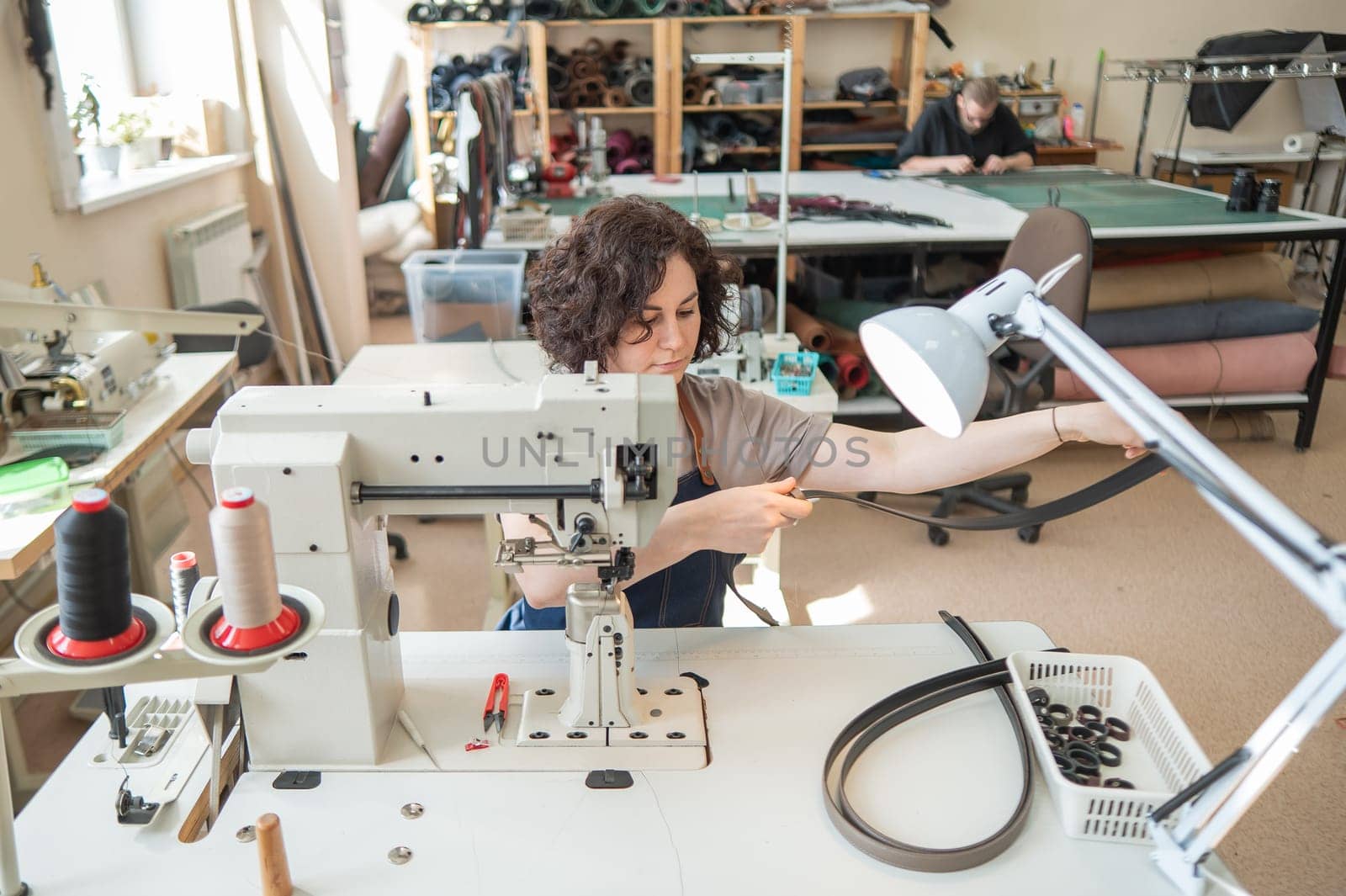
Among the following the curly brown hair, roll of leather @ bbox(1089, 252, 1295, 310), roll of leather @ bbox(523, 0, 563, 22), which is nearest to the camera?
the curly brown hair

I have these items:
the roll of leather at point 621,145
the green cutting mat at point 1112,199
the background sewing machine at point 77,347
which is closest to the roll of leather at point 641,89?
the roll of leather at point 621,145

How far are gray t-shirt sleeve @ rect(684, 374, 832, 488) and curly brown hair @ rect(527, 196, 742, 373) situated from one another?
82 mm

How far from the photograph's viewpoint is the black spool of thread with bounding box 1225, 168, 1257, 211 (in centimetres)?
347

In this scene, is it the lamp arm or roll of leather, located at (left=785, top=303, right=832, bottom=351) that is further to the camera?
roll of leather, located at (left=785, top=303, right=832, bottom=351)

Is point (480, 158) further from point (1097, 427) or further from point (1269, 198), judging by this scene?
point (1269, 198)

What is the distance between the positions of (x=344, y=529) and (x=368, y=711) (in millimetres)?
199

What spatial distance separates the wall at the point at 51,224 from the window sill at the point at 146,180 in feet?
0.18

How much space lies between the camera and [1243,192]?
350 centimetres

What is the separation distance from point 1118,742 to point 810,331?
2509mm

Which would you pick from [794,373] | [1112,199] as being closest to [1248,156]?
[1112,199]

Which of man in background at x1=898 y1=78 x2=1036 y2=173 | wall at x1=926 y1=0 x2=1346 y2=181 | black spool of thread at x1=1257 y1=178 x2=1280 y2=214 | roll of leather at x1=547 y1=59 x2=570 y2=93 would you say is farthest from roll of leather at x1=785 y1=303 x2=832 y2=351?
wall at x1=926 y1=0 x2=1346 y2=181

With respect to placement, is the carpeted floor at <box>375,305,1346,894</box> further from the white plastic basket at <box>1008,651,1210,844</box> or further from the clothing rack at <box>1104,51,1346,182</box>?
the clothing rack at <box>1104,51,1346,182</box>

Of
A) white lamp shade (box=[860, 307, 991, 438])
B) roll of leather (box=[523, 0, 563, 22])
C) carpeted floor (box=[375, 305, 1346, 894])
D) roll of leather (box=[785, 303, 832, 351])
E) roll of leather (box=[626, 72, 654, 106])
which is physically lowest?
carpeted floor (box=[375, 305, 1346, 894])

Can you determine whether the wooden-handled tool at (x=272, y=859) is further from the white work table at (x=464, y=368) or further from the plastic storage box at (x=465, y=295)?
the plastic storage box at (x=465, y=295)
